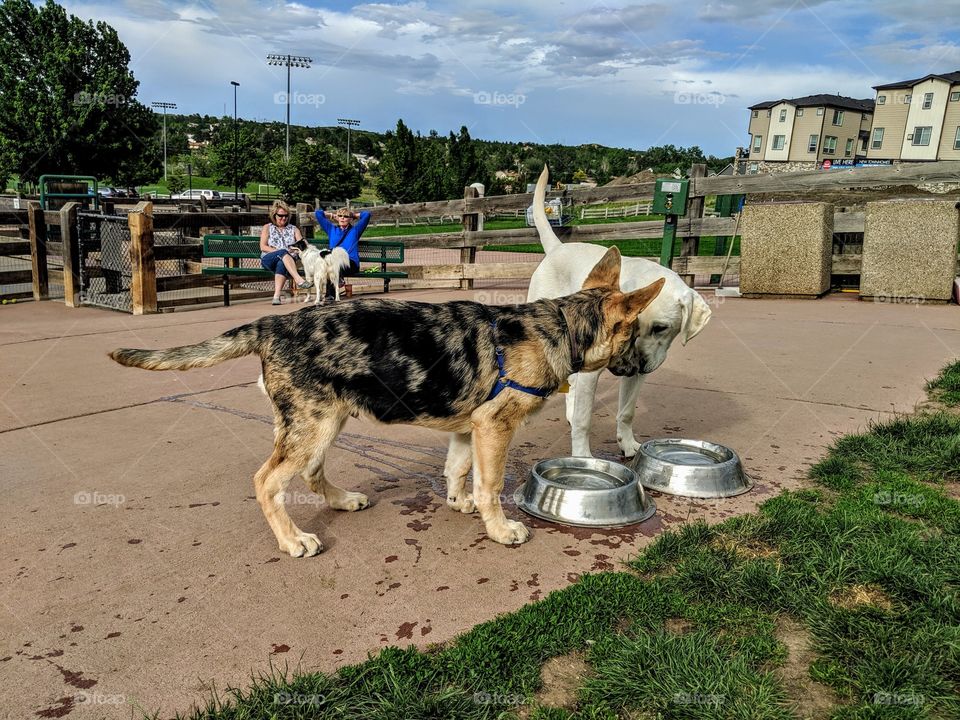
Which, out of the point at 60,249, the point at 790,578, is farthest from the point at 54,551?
the point at 60,249

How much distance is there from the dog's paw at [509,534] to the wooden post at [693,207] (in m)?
11.3

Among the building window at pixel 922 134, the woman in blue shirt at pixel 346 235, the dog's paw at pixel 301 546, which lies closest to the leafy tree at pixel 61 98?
the woman in blue shirt at pixel 346 235

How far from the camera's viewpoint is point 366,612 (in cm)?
308

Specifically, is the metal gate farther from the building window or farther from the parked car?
the building window

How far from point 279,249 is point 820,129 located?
331 ft

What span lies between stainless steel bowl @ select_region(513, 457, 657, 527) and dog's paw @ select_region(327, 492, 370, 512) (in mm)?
984

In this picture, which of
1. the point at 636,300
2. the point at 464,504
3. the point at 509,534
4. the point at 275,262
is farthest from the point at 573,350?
the point at 275,262

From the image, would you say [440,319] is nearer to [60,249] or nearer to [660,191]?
[660,191]

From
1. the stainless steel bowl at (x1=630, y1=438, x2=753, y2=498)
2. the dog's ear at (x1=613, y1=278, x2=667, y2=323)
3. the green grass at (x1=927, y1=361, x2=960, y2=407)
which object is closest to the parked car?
the green grass at (x1=927, y1=361, x2=960, y2=407)

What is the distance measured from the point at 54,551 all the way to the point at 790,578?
12.2 feet
